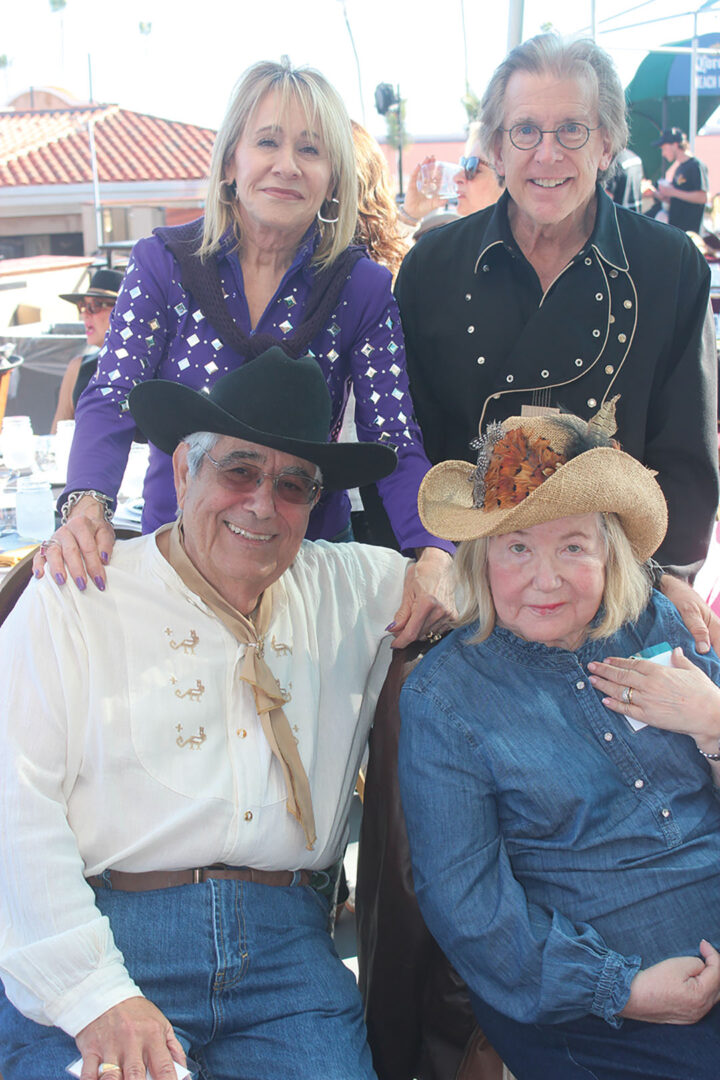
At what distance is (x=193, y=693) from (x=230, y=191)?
113 cm

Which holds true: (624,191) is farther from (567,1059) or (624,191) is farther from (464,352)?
(567,1059)

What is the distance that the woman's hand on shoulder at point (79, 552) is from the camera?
5.67 ft

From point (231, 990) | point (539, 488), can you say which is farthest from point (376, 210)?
point (231, 990)

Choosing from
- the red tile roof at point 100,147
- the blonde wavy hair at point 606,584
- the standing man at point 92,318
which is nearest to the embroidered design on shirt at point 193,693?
the blonde wavy hair at point 606,584

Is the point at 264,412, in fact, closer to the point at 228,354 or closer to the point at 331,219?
the point at 228,354

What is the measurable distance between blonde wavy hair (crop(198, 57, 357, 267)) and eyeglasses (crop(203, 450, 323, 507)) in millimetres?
613

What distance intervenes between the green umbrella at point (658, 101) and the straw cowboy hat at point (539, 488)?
1266cm

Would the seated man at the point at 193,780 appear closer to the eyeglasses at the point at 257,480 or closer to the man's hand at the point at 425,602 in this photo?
the eyeglasses at the point at 257,480

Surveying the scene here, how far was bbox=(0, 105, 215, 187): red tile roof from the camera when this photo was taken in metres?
25.2

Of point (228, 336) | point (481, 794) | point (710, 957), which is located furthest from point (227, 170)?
point (710, 957)

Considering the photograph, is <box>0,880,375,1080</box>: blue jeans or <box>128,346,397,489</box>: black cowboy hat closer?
<box>0,880,375,1080</box>: blue jeans

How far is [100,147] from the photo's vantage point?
26500 millimetres

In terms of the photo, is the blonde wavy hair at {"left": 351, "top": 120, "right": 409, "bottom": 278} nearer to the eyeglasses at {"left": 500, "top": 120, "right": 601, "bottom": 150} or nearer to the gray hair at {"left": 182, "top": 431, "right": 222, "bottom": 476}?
the eyeglasses at {"left": 500, "top": 120, "right": 601, "bottom": 150}

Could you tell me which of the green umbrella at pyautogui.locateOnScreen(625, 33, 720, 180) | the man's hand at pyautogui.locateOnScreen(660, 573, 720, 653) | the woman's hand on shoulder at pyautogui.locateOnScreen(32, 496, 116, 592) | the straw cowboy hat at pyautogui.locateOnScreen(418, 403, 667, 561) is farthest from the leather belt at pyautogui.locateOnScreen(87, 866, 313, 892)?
the green umbrella at pyautogui.locateOnScreen(625, 33, 720, 180)
